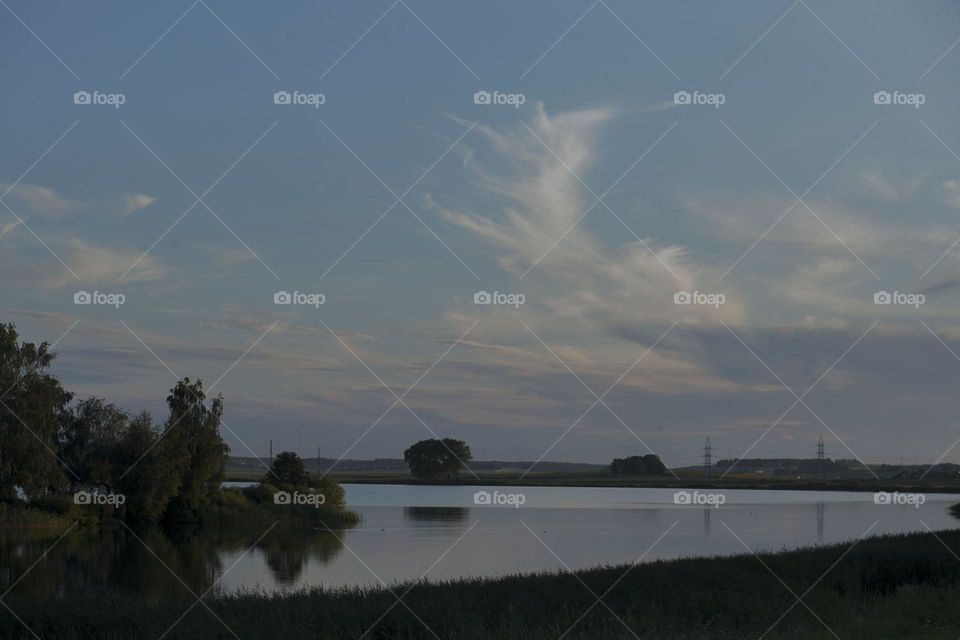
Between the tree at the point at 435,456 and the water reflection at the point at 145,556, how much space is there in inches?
1911

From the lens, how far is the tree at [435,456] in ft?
376

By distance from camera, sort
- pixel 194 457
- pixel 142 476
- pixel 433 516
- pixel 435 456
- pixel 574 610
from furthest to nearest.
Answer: pixel 435 456 → pixel 433 516 → pixel 194 457 → pixel 142 476 → pixel 574 610

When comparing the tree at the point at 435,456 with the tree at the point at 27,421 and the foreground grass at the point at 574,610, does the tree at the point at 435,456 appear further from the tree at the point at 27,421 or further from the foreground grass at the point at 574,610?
the foreground grass at the point at 574,610

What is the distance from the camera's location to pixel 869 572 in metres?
26.8

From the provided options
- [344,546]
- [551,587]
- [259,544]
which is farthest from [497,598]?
[259,544]

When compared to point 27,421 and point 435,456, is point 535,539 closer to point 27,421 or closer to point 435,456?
point 27,421

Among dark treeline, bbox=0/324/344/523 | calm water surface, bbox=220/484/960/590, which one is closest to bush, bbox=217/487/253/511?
dark treeline, bbox=0/324/344/523

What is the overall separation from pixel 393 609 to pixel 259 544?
39663 mm

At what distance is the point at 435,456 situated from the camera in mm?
118312

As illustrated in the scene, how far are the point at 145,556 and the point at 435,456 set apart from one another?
7205cm

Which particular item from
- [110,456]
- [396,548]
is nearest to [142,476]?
[110,456]

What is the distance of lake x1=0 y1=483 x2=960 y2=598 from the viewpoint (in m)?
37.3

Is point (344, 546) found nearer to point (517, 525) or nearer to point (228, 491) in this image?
point (517, 525)

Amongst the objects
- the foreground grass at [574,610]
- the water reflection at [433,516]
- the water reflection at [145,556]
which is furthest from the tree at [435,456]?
the foreground grass at [574,610]
